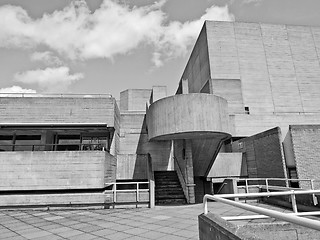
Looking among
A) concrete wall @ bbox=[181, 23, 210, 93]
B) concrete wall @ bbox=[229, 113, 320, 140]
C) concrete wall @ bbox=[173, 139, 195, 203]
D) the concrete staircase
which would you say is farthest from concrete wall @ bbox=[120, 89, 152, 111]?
concrete wall @ bbox=[173, 139, 195, 203]

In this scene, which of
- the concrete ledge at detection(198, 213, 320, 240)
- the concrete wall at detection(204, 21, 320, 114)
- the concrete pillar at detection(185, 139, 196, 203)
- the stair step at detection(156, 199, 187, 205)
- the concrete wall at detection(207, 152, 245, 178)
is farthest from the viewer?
the concrete wall at detection(204, 21, 320, 114)

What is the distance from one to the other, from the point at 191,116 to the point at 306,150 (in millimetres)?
8263

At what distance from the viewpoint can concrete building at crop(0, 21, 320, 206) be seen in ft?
39.5

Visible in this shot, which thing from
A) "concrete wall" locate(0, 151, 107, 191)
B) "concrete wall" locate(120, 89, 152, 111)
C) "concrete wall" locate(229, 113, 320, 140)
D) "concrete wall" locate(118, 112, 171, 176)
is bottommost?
"concrete wall" locate(0, 151, 107, 191)

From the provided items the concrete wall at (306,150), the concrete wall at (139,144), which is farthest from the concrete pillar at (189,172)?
the concrete wall at (306,150)

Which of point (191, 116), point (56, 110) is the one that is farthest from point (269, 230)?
point (56, 110)

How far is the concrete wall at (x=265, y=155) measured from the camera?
14.5m

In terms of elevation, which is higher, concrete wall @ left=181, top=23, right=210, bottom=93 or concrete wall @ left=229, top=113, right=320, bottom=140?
concrete wall @ left=181, top=23, right=210, bottom=93

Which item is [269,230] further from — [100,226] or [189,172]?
[189,172]

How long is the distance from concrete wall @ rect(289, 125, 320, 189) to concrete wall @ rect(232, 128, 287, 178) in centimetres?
86

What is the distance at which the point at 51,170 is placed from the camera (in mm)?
12336

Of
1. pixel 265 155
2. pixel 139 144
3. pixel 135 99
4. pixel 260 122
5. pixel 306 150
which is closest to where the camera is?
pixel 306 150

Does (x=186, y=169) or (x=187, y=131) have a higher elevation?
(x=187, y=131)

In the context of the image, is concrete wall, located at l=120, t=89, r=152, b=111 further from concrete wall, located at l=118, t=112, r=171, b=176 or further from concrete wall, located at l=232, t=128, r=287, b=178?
concrete wall, located at l=232, t=128, r=287, b=178
